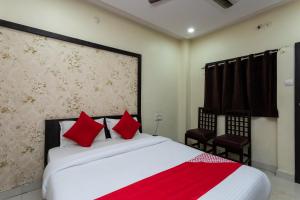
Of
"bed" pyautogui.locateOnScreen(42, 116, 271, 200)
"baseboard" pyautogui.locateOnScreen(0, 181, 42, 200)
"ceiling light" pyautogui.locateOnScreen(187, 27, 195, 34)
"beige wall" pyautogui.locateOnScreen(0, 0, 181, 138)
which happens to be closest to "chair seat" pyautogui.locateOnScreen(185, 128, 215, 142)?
"beige wall" pyautogui.locateOnScreen(0, 0, 181, 138)

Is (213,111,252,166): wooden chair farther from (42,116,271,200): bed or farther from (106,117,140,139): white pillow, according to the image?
(106,117,140,139): white pillow

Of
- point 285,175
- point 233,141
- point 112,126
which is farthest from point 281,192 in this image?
point 112,126

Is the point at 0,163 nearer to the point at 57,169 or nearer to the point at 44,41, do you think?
the point at 57,169

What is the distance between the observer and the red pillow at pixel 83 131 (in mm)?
2211

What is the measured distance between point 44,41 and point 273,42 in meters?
3.50

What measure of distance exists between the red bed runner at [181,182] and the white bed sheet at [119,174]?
2.4 inches

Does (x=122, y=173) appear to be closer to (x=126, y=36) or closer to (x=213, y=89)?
(x=126, y=36)

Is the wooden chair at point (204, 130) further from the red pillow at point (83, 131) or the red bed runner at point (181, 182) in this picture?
the red pillow at point (83, 131)

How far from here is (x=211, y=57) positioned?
143 inches

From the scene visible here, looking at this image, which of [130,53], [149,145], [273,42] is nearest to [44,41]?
[130,53]

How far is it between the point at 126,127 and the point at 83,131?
67 cm

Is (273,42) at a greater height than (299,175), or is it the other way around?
(273,42)

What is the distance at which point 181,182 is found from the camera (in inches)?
51.8

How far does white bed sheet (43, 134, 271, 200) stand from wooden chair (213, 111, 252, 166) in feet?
3.34
